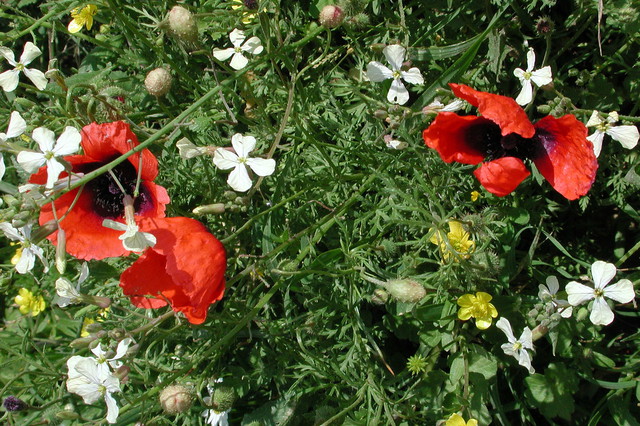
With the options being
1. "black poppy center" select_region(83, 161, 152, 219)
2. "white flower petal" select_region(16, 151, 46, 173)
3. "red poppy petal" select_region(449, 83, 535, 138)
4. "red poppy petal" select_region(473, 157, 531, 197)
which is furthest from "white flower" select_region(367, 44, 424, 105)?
"white flower petal" select_region(16, 151, 46, 173)

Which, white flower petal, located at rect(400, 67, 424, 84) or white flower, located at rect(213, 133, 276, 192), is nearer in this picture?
white flower, located at rect(213, 133, 276, 192)

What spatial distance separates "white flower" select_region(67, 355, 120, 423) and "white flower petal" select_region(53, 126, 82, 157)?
69cm

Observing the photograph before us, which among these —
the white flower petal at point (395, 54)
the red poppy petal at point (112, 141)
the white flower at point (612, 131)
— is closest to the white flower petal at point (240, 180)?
the red poppy petal at point (112, 141)

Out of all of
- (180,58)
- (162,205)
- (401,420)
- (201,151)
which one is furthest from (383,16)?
(401,420)

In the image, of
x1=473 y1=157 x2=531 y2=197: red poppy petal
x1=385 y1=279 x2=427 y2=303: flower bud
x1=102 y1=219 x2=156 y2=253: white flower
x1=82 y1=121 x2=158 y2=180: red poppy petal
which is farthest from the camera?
x1=82 y1=121 x2=158 y2=180: red poppy petal

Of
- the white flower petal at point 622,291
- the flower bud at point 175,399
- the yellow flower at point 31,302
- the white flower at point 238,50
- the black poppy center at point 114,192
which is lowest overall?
the yellow flower at point 31,302

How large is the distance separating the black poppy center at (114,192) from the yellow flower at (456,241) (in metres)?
1.14

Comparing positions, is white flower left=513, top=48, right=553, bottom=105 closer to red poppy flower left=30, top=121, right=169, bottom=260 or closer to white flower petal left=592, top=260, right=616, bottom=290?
white flower petal left=592, top=260, right=616, bottom=290

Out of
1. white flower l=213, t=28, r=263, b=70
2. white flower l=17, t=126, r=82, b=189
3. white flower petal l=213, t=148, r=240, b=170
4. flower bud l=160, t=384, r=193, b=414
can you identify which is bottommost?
flower bud l=160, t=384, r=193, b=414

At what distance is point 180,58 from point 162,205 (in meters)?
1.14

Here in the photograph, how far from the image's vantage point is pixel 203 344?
2527 mm

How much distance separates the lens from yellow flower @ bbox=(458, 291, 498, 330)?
7.34 ft

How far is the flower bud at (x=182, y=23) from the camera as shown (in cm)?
193

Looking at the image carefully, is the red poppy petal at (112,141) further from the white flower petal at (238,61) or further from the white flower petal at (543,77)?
the white flower petal at (543,77)
